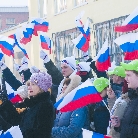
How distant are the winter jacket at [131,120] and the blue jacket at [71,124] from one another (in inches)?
18.8

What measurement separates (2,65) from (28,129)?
300 centimetres

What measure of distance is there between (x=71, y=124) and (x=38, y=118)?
49 centimetres

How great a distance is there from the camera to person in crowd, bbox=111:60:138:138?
Result: 13.0 ft

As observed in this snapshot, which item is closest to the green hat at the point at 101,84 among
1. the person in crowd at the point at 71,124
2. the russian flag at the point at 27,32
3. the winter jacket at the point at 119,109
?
the person in crowd at the point at 71,124

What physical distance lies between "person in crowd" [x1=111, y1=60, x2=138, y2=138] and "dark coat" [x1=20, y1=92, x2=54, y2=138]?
0.67 m

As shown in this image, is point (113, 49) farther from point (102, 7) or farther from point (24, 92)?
point (24, 92)

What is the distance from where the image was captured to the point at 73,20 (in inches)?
644

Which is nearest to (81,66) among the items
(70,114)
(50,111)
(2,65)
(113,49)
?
(2,65)

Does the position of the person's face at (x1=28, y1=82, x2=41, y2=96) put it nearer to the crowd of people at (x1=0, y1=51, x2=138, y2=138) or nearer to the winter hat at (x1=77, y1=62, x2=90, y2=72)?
the crowd of people at (x1=0, y1=51, x2=138, y2=138)

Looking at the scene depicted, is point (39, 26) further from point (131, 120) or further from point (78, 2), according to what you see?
point (78, 2)

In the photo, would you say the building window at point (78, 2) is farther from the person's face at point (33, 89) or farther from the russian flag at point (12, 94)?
the person's face at point (33, 89)

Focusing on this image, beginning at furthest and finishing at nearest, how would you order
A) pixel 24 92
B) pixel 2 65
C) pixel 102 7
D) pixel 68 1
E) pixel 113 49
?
pixel 68 1 → pixel 102 7 → pixel 113 49 → pixel 2 65 → pixel 24 92

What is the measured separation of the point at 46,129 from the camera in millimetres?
3912

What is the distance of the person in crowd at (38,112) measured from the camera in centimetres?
391
